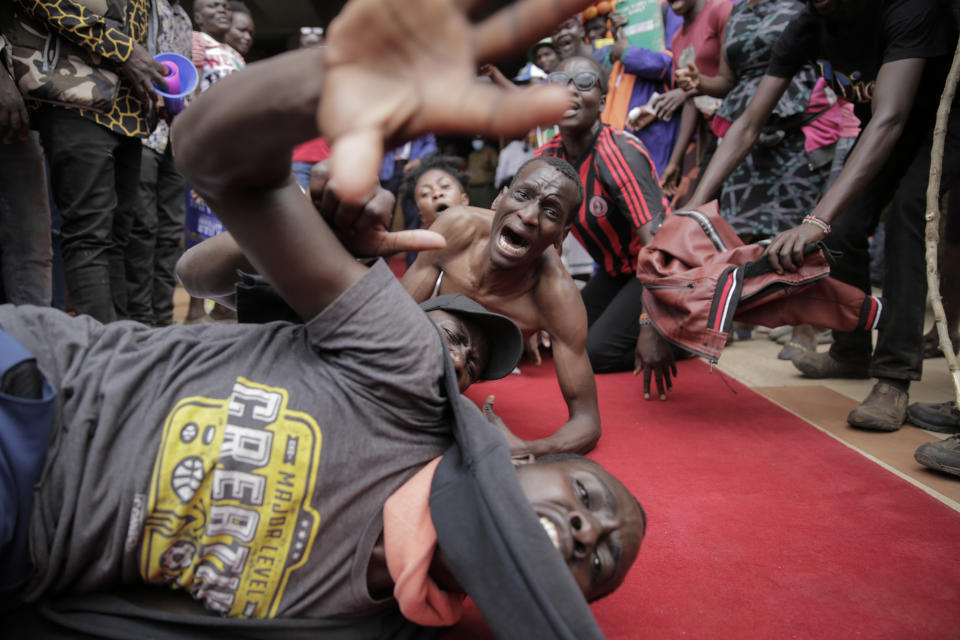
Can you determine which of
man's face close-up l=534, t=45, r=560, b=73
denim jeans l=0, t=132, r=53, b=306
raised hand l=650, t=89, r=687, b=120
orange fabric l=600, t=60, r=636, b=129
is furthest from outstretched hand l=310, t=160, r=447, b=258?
man's face close-up l=534, t=45, r=560, b=73

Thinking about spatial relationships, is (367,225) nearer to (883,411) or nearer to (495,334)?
(495,334)

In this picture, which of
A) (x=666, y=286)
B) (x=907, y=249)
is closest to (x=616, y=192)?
(x=666, y=286)

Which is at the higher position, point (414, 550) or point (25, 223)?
point (414, 550)

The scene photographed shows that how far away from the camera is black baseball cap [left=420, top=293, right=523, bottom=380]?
1.50 metres

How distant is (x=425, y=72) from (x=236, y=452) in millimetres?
620

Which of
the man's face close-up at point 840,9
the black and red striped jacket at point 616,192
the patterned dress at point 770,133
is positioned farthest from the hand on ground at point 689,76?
the man's face close-up at point 840,9

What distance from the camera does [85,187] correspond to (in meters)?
2.08

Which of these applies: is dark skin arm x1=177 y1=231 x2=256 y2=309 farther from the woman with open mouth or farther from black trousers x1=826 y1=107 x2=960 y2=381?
black trousers x1=826 y1=107 x2=960 y2=381

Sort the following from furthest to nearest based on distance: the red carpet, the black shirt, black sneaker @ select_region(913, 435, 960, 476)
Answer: the black shirt
black sneaker @ select_region(913, 435, 960, 476)
the red carpet

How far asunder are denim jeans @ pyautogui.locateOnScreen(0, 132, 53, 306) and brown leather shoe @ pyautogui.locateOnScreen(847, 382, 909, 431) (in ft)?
10.3

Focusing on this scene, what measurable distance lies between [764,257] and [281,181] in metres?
1.79

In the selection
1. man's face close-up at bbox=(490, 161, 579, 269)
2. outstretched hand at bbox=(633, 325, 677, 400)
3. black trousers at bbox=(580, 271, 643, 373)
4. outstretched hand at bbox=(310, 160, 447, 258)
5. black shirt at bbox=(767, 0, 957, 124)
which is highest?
black shirt at bbox=(767, 0, 957, 124)

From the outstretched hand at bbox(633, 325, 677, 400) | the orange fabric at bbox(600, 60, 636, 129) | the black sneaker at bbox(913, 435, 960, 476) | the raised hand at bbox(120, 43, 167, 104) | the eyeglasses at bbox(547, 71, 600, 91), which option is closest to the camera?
the black sneaker at bbox(913, 435, 960, 476)

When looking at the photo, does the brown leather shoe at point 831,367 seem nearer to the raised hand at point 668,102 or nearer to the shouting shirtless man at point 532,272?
the shouting shirtless man at point 532,272
